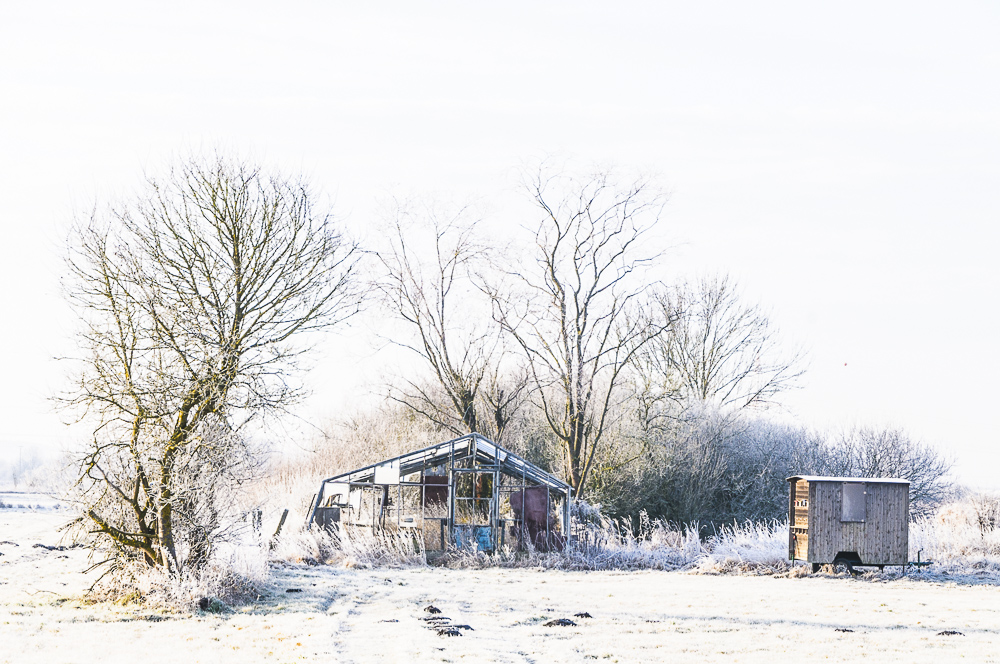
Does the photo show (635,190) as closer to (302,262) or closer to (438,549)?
(438,549)

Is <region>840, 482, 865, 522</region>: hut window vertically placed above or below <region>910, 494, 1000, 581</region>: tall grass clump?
above

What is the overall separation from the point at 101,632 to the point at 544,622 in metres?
6.28

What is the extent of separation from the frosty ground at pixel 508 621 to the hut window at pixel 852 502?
8.52ft

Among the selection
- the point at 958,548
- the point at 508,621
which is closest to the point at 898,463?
the point at 958,548

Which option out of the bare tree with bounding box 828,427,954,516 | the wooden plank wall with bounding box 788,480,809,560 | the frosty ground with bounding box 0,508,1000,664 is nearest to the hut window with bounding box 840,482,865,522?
the wooden plank wall with bounding box 788,480,809,560

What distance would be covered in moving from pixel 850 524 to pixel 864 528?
0.37 meters

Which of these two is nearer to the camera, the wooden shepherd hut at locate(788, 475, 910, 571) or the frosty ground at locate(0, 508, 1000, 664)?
the frosty ground at locate(0, 508, 1000, 664)

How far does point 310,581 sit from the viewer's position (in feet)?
65.1

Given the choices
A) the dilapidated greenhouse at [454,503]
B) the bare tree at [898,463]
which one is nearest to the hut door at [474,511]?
the dilapidated greenhouse at [454,503]

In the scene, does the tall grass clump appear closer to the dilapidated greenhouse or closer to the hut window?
the hut window

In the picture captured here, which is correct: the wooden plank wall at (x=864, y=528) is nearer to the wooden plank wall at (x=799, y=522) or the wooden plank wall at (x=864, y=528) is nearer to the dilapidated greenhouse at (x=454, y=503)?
the wooden plank wall at (x=799, y=522)

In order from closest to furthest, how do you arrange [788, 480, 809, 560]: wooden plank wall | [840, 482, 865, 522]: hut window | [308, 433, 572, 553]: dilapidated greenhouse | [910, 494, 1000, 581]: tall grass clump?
1. [788, 480, 809, 560]: wooden plank wall
2. [840, 482, 865, 522]: hut window
3. [910, 494, 1000, 581]: tall grass clump
4. [308, 433, 572, 553]: dilapidated greenhouse

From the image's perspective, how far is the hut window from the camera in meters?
24.8

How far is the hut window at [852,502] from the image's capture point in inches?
975
